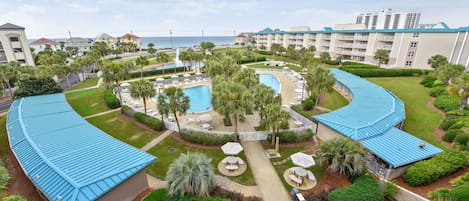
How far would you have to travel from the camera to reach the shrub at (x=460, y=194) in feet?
38.0

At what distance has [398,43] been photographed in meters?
55.0

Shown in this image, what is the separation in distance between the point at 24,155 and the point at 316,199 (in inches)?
827

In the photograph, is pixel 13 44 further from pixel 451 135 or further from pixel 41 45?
pixel 451 135

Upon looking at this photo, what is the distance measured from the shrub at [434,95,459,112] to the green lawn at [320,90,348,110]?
456 inches

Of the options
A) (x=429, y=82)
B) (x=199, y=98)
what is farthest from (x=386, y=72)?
(x=199, y=98)

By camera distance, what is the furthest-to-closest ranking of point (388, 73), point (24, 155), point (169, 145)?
1. point (388, 73)
2. point (169, 145)
3. point (24, 155)

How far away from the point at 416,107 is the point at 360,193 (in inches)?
1025

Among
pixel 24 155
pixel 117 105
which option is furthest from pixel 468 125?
pixel 117 105

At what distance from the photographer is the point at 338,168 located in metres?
15.3

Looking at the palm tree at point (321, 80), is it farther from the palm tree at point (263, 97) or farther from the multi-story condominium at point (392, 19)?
the multi-story condominium at point (392, 19)

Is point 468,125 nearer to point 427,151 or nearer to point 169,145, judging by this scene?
point 427,151

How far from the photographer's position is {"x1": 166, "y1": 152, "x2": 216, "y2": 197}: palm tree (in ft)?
42.6

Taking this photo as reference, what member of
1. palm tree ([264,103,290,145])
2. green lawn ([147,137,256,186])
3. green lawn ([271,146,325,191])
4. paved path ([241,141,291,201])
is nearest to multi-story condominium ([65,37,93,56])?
green lawn ([147,137,256,186])

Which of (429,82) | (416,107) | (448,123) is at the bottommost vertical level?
(416,107)
